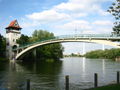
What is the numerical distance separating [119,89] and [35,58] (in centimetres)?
6148

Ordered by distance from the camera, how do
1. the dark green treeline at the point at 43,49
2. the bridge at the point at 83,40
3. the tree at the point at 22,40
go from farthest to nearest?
the dark green treeline at the point at 43,49 < the tree at the point at 22,40 < the bridge at the point at 83,40

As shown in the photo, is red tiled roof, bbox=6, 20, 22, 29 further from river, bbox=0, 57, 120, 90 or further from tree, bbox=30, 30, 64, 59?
river, bbox=0, 57, 120, 90

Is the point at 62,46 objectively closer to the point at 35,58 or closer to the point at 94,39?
the point at 35,58

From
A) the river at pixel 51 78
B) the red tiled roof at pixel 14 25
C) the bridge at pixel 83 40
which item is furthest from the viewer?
the red tiled roof at pixel 14 25

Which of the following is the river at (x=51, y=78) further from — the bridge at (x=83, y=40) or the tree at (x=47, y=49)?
the tree at (x=47, y=49)

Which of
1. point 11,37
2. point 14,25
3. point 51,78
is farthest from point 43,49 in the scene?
point 51,78

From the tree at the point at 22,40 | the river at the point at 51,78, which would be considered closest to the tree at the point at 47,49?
the tree at the point at 22,40

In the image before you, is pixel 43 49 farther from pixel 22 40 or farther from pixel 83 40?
pixel 83 40

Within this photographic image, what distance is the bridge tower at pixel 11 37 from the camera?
66438mm

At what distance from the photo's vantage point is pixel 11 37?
2633 inches

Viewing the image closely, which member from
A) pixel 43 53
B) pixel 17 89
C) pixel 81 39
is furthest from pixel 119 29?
pixel 43 53

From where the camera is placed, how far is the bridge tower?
6644cm

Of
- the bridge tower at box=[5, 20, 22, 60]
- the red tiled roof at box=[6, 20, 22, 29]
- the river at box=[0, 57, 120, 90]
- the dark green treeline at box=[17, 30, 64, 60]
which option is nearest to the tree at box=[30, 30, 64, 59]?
the dark green treeline at box=[17, 30, 64, 60]

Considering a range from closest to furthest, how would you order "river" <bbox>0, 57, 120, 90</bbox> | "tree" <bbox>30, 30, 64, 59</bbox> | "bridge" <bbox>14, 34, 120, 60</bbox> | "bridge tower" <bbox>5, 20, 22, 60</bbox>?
1. "river" <bbox>0, 57, 120, 90</bbox>
2. "bridge" <bbox>14, 34, 120, 60</bbox>
3. "bridge tower" <bbox>5, 20, 22, 60</bbox>
4. "tree" <bbox>30, 30, 64, 59</bbox>
